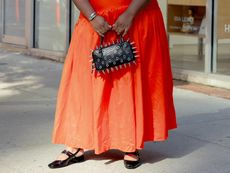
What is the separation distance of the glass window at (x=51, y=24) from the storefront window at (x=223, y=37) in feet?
11.3

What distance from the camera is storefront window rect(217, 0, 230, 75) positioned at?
29.9 feet

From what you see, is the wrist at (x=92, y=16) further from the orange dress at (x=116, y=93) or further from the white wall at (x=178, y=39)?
the white wall at (x=178, y=39)

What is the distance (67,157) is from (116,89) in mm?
681

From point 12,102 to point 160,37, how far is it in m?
3.32

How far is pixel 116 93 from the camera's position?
4.98 m

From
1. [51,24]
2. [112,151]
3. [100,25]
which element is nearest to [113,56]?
[100,25]

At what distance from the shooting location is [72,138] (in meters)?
5.11

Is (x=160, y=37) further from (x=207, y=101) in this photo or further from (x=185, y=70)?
(x=185, y=70)

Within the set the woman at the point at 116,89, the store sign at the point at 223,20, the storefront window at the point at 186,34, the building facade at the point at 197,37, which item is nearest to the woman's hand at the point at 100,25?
the woman at the point at 116,89

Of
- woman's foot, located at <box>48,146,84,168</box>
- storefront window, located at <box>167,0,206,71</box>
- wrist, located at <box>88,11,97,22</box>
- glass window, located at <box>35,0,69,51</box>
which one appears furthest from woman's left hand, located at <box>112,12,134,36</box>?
glass window, located at <box>35,0,69,51</box>

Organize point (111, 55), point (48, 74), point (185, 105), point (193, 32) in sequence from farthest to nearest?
point (48, 74)
point (193, 32)
point (185, 105)
point (111, 55)

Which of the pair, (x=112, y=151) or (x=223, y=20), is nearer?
(x=112, y=151)

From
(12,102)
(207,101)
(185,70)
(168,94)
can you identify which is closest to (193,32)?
(185,70)

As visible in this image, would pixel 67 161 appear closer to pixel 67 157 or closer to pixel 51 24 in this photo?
pixel 67 157
